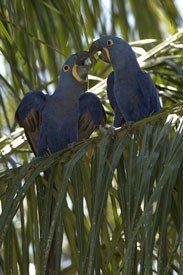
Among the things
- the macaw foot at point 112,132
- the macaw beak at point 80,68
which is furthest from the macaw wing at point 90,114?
the macaw foot at point 112,132

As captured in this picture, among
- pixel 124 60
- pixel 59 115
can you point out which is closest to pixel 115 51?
pixel 124 60

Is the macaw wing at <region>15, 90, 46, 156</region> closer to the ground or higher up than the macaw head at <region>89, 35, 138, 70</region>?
closer to the ground

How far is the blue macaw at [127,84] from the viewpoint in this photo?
2213 millimetres

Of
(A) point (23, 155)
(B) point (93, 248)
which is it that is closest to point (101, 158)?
(B) point (93, 248)

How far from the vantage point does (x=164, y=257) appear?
108 cm

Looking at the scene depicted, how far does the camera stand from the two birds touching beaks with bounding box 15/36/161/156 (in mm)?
2215

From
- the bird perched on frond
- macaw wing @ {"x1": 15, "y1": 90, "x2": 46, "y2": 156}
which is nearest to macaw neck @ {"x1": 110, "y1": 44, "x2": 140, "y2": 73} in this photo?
the bird perched on frond

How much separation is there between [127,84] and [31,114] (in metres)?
0.46

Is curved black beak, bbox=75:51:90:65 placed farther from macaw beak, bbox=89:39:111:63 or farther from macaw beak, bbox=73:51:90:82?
macaw beak, bbox=89:39:111:63

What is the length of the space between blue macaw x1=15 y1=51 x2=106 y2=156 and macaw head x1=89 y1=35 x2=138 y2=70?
17 cm

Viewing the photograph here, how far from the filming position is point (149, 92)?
2184mm

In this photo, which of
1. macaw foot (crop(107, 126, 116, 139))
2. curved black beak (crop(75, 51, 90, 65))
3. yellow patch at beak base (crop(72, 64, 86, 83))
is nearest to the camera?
macaw foot (crop(107, 126, 116, 139))

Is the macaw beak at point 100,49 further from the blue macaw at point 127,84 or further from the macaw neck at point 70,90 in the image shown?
the macaw neck at point 70,90

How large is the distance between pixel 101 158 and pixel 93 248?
0.26 m
